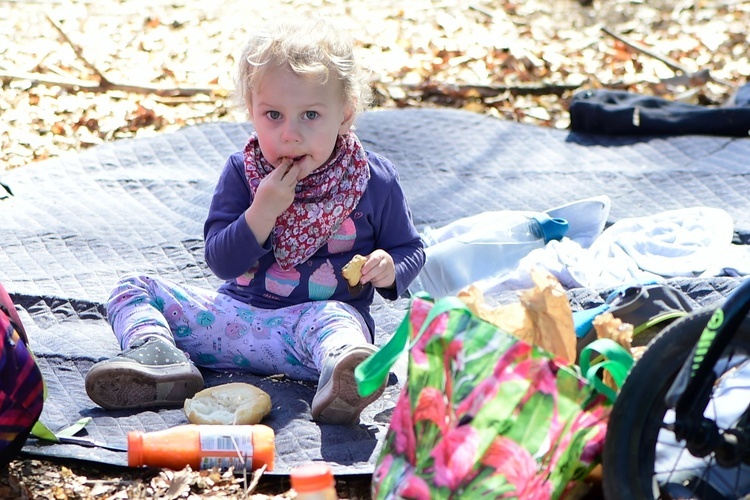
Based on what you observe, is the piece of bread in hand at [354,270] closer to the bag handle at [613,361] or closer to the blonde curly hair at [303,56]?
the blonde curly hair at [303,56]

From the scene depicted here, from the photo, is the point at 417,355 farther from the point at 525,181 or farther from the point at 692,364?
the point at 525,181

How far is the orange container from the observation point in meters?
2.11

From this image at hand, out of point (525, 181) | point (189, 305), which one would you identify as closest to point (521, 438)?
point (189, 305)

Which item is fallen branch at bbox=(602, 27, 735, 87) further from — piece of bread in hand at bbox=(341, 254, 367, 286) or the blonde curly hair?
piece of bread in hand at bbox=(341, 254, 367, 286)

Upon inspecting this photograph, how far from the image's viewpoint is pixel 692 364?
163cm

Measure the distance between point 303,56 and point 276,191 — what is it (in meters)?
0.33

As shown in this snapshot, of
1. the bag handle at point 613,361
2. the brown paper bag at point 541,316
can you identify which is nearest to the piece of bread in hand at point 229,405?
the brown paper bag at point 541,316

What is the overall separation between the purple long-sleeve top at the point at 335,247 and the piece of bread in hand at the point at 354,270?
0.11 metres

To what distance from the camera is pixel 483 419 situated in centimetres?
172

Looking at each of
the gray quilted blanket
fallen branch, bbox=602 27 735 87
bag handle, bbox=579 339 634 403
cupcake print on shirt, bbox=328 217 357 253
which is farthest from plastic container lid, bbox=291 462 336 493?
fallen branch, bbox=602 27 735 87

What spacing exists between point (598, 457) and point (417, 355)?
14.7 inches

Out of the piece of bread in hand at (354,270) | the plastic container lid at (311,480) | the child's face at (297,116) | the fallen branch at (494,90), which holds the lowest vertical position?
the fallen branch at (494,90)

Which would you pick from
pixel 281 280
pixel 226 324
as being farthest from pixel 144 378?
pixel 281 280

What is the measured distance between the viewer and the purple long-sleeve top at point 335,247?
2.58 m
